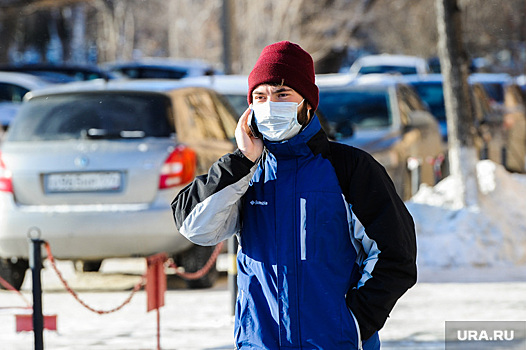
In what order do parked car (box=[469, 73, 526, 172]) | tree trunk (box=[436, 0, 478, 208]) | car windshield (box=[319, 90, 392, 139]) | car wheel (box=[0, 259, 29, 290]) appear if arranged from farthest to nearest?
parked car (box=[469, 73, 526, 172]) < car windshield (box=[319, 90, 392, 139]) < tree trunk (box=[436, 0, 478, 208]) < car wheel (box=[0, 259, 29, 290])

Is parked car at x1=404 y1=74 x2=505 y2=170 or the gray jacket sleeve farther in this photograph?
parked car at x1=404 y1=74 x2=505 y2=170

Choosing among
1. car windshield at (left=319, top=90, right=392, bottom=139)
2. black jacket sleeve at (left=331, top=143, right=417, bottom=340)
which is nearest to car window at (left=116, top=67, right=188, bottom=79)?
car windshield at (left=319, top=90, right=392, bottom=139)

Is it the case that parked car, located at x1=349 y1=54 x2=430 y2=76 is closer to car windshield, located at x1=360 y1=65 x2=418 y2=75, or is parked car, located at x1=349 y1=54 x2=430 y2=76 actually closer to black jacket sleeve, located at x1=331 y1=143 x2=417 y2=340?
car windshield, located at x1=360 y1=65 x2=418 y2=75

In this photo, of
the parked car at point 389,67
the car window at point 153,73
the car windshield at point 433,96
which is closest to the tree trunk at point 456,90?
the car windshield at point 433,96

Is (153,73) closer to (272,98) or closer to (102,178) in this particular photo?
(102,178)

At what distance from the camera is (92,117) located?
803 centimetres

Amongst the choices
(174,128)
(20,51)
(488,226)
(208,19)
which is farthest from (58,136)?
(20,51)

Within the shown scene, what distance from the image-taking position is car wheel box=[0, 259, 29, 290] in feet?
26.8

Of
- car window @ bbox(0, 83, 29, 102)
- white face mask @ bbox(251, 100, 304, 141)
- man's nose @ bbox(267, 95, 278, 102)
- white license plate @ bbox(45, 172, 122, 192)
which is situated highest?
car window @ bbox(0, 83, 29, 102)

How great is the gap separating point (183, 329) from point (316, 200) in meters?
4.01

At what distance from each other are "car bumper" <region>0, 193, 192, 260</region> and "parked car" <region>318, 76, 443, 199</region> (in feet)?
10.5

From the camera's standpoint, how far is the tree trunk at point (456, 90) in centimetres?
1012

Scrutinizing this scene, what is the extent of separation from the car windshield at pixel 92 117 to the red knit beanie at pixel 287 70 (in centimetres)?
466

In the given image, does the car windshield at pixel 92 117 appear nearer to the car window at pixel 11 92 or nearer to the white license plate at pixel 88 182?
the white license plate at pixel 88 182
